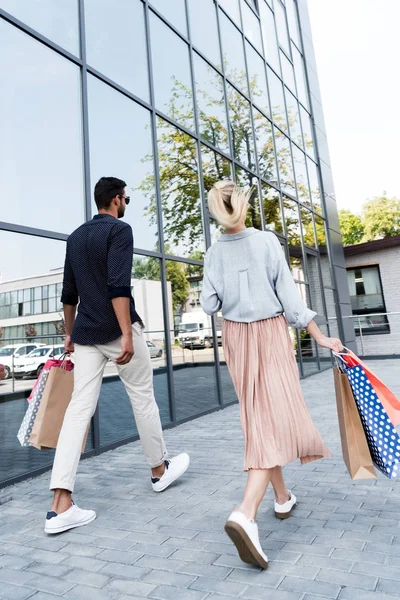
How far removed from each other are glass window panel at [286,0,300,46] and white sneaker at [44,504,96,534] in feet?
48.1

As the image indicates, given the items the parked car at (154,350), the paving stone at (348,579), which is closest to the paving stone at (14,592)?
the paving stone at (348,579)

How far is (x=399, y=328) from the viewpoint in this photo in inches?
582

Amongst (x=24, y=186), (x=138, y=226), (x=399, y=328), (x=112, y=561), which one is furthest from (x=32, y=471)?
(x=399, y=328)

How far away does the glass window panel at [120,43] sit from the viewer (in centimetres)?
518

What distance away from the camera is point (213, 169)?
7.43m

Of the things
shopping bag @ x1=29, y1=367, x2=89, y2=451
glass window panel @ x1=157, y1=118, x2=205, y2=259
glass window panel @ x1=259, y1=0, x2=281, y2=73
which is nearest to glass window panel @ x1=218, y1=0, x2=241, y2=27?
glass window panel @ x1=259, y1=0, x2=281, y2=73

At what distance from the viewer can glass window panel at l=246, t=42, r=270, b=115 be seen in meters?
9.68

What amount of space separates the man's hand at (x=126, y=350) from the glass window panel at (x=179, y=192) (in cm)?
346

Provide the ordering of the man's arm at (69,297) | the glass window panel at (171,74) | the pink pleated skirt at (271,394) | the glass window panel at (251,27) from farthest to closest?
1. the glass window panel at (251,27)
2. the glass window panel at (171,74)
3. the man's arm at (69,297)
4. the pink pleated skirt at (271,394)

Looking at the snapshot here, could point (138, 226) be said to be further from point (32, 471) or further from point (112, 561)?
point (112, 561)

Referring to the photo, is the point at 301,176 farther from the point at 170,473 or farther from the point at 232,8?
the point at 170,473

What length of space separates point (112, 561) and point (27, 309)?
8.09 ft

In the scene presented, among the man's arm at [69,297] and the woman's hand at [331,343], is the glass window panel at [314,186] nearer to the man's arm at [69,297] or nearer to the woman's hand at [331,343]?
the man's arm at [69,297]

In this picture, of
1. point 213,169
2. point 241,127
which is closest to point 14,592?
point 213,169
